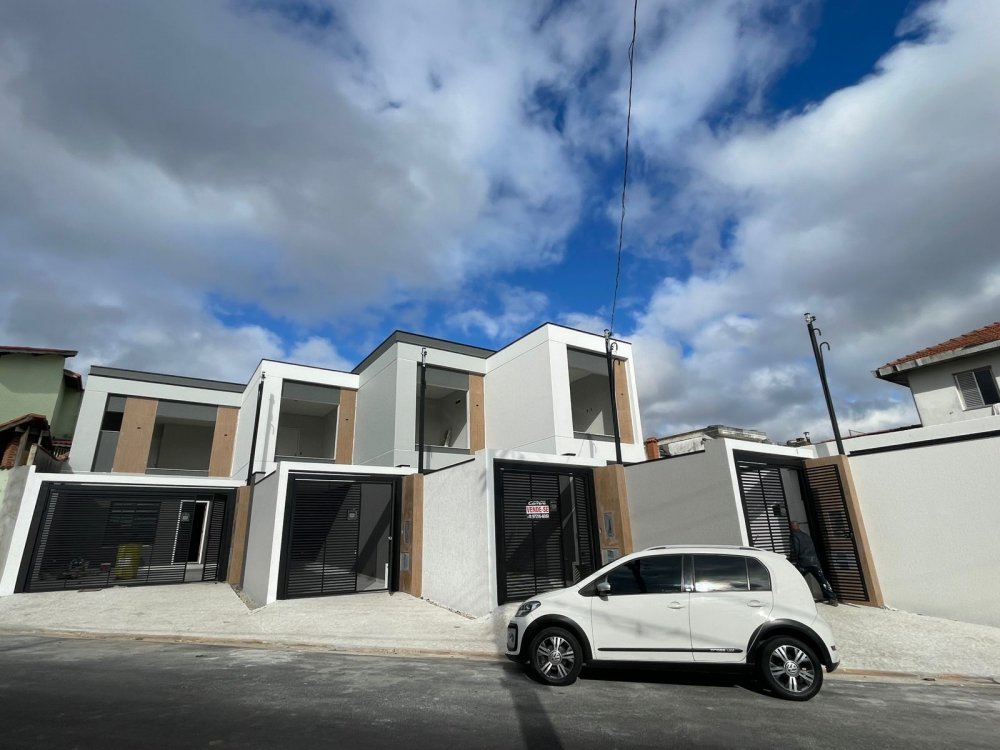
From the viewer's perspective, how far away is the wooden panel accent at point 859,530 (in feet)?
31.1

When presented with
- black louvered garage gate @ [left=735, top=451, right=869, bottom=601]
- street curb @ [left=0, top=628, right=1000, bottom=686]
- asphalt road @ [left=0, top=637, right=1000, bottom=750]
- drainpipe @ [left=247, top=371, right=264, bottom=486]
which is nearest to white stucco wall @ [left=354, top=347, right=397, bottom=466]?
drainpipe @ [left=247, top=371, right=264, bottom=486]

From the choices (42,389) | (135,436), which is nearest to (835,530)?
(135,436)

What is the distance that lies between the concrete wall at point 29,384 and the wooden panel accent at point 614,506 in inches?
945

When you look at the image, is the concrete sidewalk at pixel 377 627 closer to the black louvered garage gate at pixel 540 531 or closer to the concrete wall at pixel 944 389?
the black louvered garage gate at pixel 540 531

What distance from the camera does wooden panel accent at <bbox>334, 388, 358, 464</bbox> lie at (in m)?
20.1

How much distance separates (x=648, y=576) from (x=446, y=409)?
15.5 metres

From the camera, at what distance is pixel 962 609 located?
8.48 metres

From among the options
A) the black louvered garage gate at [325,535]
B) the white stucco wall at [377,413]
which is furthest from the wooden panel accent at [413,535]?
the white stucco wall at [377,413]

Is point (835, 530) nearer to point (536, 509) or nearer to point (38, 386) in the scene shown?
point (536, 509)

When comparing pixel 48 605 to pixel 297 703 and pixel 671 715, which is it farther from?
pixel 671 715

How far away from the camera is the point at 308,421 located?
23891 millimetres

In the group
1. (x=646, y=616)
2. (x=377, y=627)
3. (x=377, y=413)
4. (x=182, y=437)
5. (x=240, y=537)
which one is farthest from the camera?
(x=182, y=437)

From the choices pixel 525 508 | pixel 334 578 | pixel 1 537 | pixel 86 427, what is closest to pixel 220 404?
pixel 86 427

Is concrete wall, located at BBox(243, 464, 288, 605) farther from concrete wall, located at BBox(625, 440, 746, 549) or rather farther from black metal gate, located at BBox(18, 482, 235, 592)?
concrete wall, located at BBox(625, 440, 746, 549)
